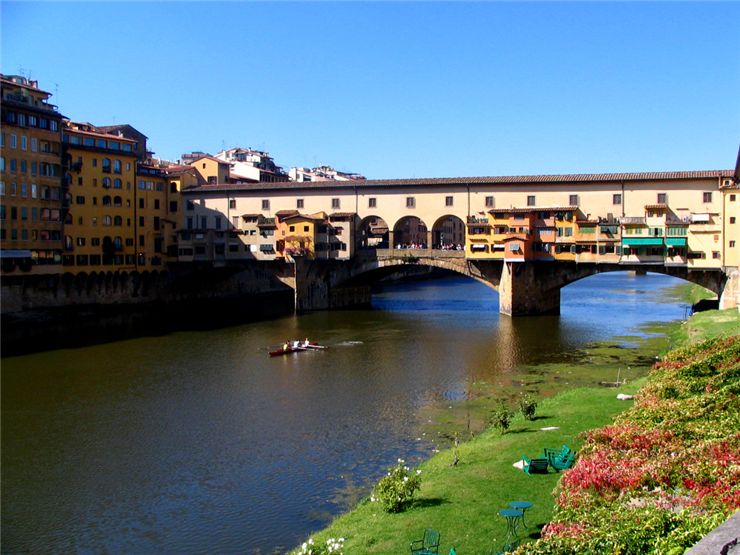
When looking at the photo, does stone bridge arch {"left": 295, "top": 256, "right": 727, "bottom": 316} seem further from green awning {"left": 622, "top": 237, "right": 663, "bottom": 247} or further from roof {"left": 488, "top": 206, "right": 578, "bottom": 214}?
roof {"left": 488, "top": 206, "right": 578, "bottom": 214}

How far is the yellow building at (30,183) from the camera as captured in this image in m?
55.4

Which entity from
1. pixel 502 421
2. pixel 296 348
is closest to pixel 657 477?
pixel 502 421

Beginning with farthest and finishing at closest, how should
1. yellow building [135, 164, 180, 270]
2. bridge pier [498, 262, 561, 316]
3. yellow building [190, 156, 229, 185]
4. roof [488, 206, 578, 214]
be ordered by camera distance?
yellow building [190, 156, 229, 185]
yellow building [135, 164, 180, 270]
bridge pier [498, 262, 561, 316]
roof [488, 206, 578, 214]

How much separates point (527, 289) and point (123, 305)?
35.8m

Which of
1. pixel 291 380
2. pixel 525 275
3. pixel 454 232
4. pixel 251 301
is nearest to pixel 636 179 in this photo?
pixel 525 275

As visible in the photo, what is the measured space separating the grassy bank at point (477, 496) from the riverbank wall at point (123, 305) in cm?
3250

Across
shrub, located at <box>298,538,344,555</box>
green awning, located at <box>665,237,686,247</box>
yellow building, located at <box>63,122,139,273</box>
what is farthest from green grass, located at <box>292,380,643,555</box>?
yellow building, located at <box>63,122,139,273</box>

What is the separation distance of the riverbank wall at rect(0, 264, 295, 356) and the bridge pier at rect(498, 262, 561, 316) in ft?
65.7

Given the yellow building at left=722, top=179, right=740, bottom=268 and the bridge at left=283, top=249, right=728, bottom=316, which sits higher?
the yellow building at left=722, top=179, right=740, bottom=268

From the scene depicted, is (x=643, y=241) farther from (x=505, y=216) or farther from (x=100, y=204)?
(x=100, y=204)

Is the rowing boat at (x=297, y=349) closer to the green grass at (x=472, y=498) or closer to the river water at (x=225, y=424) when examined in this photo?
the river water at (x=225, y=424)

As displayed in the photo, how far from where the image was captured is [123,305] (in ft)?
220

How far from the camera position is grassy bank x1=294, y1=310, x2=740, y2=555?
48.5 ft

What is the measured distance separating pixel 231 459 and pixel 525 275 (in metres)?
40.9
